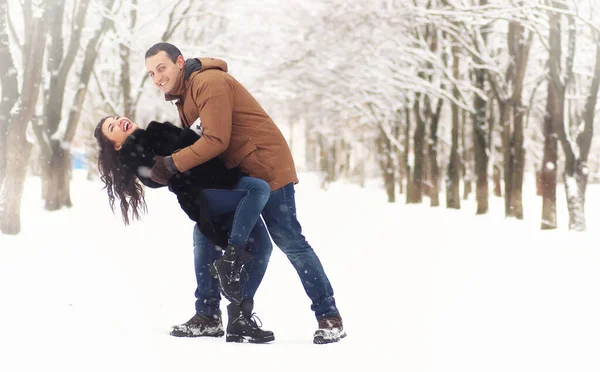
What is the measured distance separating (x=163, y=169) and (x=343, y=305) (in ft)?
8.21

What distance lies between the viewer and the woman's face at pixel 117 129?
4.83 meters

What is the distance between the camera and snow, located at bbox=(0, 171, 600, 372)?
4.57 meters

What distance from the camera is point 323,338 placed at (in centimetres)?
495

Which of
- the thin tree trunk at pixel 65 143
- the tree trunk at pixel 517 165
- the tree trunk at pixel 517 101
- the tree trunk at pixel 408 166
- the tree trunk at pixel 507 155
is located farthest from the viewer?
the tree trunk at pixel 408 166

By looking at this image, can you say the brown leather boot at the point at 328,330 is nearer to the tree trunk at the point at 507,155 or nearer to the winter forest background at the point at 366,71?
the winter forest background at the point at 366,71

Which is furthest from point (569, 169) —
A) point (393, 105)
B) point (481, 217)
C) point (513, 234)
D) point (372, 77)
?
point (393, 105)

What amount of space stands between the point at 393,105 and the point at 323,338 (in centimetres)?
2391

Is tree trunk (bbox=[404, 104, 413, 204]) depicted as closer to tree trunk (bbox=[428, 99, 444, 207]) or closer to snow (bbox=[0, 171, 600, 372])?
tree trunk (bbox=[428, 99, 444, 207])

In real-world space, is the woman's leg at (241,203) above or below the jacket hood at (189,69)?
below

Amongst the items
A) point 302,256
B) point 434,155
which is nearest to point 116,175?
point 302,256

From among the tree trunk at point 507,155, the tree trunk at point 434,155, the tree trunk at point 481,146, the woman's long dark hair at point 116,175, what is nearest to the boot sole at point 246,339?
the woman's long dark hair at point 116,175

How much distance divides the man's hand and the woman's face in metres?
0.26

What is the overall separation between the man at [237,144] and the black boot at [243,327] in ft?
1.11

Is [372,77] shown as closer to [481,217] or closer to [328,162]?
[481,217]
